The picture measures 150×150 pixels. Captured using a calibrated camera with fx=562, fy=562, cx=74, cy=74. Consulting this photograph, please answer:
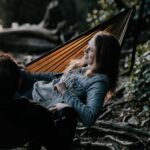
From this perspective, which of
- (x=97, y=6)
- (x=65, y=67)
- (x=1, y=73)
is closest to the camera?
(x=1, y=73)

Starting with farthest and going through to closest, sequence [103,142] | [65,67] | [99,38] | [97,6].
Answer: [97,6], [103,142], [65,67], [99,38]

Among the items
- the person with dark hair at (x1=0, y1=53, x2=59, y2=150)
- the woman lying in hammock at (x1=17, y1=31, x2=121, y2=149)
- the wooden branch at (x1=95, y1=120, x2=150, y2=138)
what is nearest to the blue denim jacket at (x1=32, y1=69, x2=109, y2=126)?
the woman lying in hammock at (x1=17, y1=31, x2=121, y2=149)

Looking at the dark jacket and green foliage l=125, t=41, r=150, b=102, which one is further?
green foliage l=125, t=41, r=150, b=102

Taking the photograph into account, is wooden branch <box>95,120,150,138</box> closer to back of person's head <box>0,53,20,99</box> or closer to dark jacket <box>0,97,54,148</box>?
dark jacket <box>0,97,54,148</box>

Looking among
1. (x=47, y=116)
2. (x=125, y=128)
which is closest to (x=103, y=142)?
(x=125, y=128)

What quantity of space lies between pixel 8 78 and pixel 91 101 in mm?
699

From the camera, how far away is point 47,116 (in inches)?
143

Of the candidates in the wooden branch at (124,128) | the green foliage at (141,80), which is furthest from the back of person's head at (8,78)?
the green foliage at (141,80)

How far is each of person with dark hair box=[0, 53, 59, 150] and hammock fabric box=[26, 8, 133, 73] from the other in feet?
4.93

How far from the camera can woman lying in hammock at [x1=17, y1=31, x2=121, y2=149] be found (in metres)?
3.96

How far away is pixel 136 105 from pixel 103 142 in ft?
3.82

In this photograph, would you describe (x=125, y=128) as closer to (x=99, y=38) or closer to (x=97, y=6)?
(x=99, y=38)

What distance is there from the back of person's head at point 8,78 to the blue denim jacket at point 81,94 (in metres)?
0.53

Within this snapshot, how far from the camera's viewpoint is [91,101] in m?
4.00
